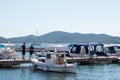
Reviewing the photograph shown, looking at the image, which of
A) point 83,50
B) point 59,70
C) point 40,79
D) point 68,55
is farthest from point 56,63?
point 83,50

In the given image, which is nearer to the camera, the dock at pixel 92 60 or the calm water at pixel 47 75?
the calm water at pixel 47 75

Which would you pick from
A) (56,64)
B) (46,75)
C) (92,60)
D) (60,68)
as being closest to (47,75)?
(46,75)

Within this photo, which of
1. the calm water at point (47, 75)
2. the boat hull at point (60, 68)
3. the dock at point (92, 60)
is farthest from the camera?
the dock at point (92, 60)

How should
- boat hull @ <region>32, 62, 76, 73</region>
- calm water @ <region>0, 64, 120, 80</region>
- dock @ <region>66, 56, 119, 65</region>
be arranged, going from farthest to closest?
dock @ <region>66, 56, 119, 65</region>, boat hull @ <region>32, 62, 76, 73</region>, calm water @ <region>0, 64, 120, 80</region>

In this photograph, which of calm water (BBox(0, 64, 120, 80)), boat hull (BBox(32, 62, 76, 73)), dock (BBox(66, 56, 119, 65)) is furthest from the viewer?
dock (BBox(66, 56, 119, 65))

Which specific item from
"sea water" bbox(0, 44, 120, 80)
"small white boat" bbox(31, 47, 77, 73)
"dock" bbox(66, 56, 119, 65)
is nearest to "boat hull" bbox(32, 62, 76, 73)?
"small white boat" bbox(31, 47, 77, 73)

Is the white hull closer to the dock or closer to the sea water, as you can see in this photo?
the sea water

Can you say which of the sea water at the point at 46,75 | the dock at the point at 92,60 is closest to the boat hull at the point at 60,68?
the sea water at the point at 46,75

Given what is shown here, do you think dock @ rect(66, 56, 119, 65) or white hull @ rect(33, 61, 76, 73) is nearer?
white hull @ rect(33, 61, 76, 73)

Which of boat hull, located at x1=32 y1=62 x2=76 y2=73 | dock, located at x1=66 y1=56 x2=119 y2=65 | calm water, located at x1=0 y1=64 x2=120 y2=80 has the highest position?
dock, located at x1=66 y1=56 x2=119 y2=65

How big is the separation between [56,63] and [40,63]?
282cm

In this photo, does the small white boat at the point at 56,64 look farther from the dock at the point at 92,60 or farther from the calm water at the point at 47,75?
the dock at the point at 92,60

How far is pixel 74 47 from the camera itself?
73188 millimetres

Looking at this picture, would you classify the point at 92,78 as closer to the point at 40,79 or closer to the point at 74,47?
the point at 40,79
